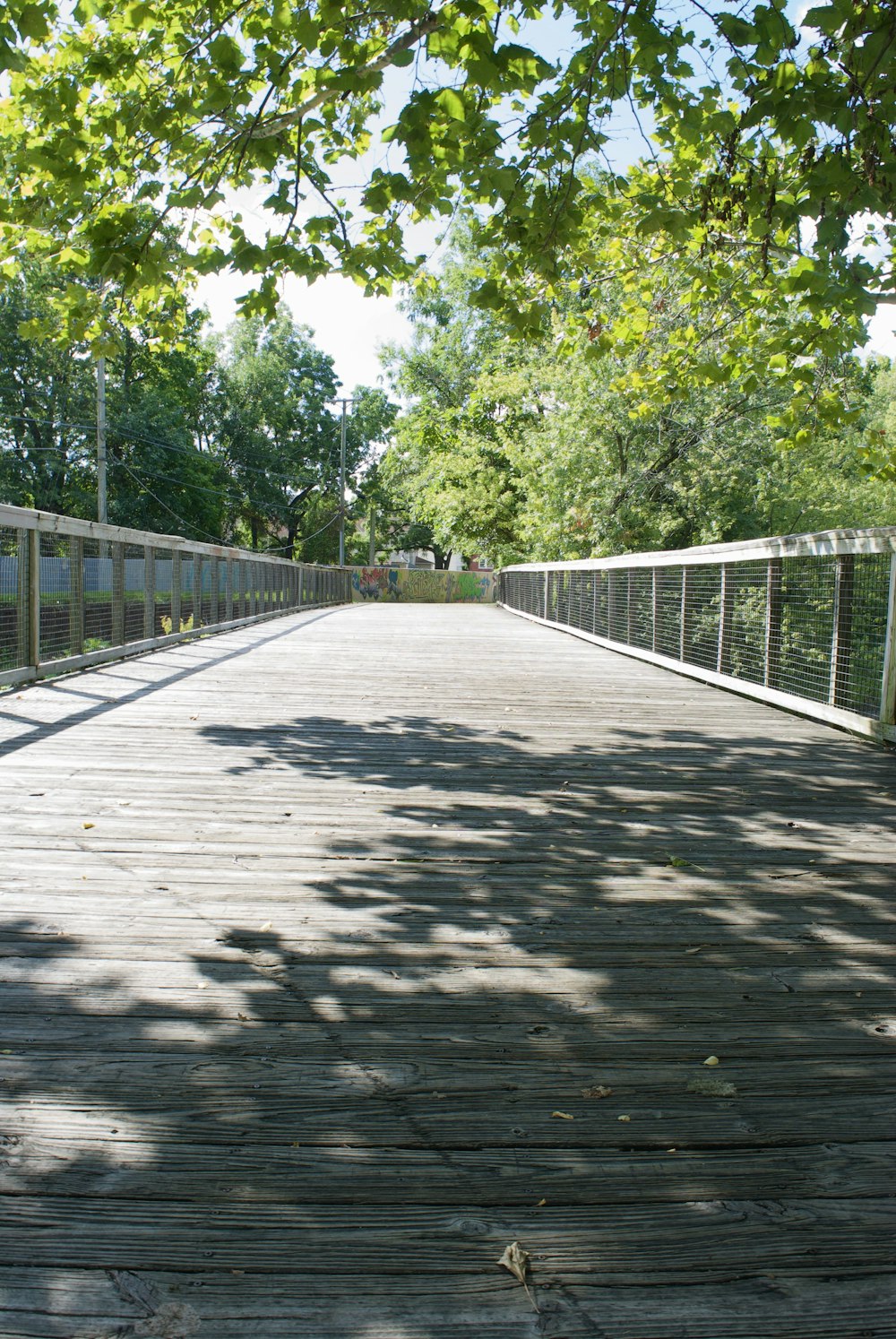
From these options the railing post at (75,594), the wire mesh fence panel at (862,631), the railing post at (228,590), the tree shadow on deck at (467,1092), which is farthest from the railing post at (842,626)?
the railing post at (228,590)

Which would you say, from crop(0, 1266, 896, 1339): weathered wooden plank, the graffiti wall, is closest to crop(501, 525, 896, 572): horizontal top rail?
crop(0, 1266, 896, 1339): weathered wooden plank

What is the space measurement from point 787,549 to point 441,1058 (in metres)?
5.94

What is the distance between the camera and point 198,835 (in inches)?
145

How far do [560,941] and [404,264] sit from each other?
7167 mm

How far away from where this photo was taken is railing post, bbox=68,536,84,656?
7.92 metres

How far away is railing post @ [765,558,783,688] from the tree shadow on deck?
4306 mm

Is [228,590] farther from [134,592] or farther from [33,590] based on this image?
[33,590]

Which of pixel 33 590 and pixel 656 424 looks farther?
pixel 656 424

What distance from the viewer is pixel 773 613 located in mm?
7816

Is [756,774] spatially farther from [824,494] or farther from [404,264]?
[824,494]

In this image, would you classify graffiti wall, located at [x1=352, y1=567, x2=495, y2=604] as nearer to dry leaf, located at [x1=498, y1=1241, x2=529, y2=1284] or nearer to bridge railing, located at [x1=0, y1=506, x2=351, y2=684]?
bridge railing, located at [x1=0, y1=506, x2=351, y2=684]

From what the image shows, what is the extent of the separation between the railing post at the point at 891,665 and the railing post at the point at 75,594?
19.1ft

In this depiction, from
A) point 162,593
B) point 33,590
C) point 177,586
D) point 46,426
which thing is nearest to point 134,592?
point 162,593

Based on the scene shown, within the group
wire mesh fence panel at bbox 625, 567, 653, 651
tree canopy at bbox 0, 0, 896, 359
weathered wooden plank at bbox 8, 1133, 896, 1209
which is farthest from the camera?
wire mesh fence panel at bbox 625, 567, 653, 651
